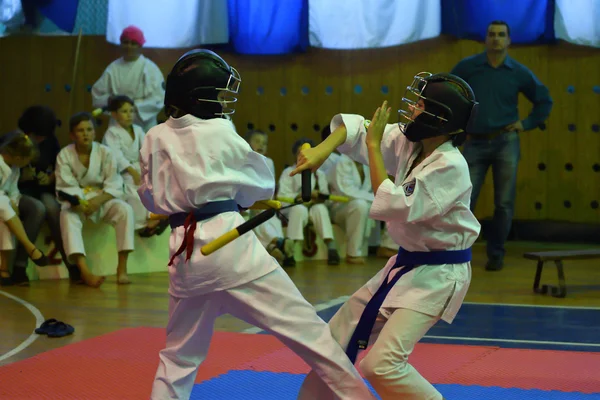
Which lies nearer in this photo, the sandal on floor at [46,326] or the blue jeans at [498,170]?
the sandal on floor at [46,326]

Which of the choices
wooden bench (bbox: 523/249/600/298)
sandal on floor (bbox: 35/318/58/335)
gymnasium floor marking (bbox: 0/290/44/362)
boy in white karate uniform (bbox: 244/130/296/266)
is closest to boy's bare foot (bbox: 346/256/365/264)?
boy in white karate uniform (bbox: 244/130/296/266)

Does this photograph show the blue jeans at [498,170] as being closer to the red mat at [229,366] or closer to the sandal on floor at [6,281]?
the red mat at [229,366]

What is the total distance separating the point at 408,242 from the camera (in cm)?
307

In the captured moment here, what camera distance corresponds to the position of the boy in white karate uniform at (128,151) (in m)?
7.92

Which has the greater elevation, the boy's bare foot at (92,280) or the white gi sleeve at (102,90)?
the white gi sleeve at (102,90)

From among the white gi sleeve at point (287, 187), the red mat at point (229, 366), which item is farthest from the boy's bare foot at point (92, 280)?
the white gi sleeve at point (287, 187)

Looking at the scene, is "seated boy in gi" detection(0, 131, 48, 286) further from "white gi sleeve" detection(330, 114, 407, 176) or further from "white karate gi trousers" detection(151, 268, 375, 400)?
"white gi sleeve" detection(330, 114, 407, 176)

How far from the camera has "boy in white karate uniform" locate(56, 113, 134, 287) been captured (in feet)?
23.6

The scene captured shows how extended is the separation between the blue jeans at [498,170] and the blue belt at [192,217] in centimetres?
485

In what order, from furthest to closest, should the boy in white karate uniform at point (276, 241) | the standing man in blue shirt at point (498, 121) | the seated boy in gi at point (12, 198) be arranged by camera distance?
the boy in white karate uniform at point (276, 241) → the standing man in blue shirt at point (498, 121) → the seated boy in gi at point (12, 198)

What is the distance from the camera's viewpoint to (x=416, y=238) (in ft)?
9.95

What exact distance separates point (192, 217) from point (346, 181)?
19.3 feet

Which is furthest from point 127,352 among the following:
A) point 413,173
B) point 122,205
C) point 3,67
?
point 3,67

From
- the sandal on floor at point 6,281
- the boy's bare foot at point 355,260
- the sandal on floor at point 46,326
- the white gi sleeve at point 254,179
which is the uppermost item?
the white gi sleeve at point 254,179
